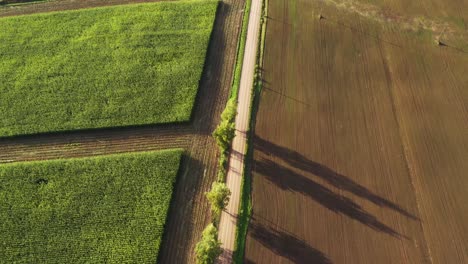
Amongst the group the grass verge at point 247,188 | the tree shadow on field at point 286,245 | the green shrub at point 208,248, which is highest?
the grass verge at point 247,188

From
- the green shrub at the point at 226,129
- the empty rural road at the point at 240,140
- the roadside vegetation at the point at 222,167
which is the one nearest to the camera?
the roadside vegetation at the point at 222,167

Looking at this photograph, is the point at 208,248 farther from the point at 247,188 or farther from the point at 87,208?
the point at 87,208

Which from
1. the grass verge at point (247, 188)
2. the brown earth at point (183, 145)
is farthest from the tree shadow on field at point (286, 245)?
the brown earth at point (183, 145)

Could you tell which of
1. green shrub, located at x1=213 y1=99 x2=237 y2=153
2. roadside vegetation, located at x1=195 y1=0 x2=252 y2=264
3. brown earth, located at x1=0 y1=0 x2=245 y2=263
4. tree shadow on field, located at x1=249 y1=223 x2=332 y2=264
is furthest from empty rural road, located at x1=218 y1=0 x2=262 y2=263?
tree shadow on field, located at x1=249 y1=223 x2=332 y2=264

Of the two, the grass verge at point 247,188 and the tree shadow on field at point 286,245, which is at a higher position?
the grass verge at point 247,188

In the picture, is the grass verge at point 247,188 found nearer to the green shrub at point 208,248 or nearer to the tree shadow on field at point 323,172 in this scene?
the tree shadow on field at point 323,172

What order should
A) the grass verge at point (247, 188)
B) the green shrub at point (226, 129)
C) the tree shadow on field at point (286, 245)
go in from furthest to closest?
the green shrub at point (226, 129) < the grass verge at point (247, 188) < the tree shadow on field at point (286, 245)

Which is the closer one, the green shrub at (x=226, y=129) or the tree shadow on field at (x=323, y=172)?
the tree shadow on field at (x=323, y=172)

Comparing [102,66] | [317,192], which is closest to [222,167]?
[317,192]
